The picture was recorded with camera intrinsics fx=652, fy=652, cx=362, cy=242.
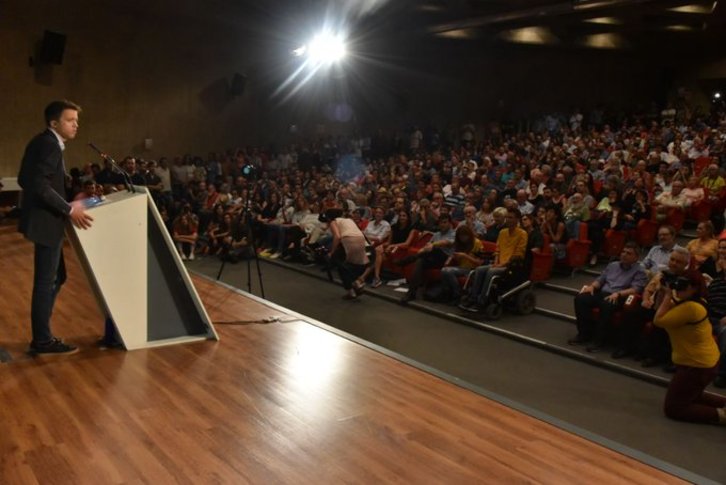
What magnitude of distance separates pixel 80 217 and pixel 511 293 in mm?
3299

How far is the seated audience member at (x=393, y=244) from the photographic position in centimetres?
628

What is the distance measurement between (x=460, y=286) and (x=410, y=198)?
3.10 metres

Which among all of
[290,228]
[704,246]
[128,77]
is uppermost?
[128,77]

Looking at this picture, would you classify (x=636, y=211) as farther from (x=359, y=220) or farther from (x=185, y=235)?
(x=185, y=235)

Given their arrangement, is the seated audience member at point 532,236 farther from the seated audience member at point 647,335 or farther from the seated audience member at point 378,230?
the seated audience member at point 378,230

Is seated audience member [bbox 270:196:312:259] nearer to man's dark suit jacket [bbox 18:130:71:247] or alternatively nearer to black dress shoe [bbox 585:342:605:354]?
black dress shoe [bbox 585:342:605:354]

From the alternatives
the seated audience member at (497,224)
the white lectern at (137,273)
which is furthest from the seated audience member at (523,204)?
the white lectern at (137,273)

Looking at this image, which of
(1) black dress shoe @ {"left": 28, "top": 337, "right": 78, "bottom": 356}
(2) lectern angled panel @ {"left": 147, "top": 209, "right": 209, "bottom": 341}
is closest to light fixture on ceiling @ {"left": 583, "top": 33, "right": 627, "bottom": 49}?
(2) lectern angled panel @ {"left": 147, "top": 209, "right": 209, "bottom": 341}

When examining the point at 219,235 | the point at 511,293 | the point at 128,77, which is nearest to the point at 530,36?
the point at 128,77

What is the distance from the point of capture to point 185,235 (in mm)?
7570

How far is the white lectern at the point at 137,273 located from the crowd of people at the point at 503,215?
773mm

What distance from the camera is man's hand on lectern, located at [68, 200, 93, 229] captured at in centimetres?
275

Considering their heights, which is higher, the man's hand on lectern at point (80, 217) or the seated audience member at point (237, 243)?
the man's hand on lectern at point (80, 217)

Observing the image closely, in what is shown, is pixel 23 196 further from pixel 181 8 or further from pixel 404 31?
pixel 404 31
